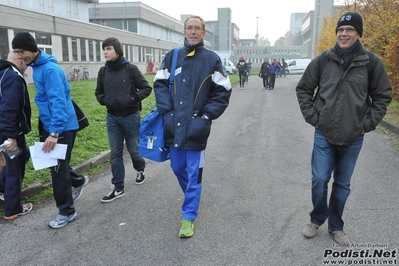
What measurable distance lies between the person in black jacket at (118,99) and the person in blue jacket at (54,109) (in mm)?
686

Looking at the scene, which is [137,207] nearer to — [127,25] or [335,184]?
[335,184]

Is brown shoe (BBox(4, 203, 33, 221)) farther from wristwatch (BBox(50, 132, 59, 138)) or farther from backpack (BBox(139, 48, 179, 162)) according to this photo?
backpack (BBox(139, 48, 179, 162))

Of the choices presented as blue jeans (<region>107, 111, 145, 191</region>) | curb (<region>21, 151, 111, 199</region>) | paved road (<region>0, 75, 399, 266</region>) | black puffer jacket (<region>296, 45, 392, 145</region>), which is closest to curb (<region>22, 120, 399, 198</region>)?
curb (<region>21, 151, 111, 199</region>)

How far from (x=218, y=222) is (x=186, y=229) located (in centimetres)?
47

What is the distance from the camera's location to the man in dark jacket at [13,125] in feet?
12.2

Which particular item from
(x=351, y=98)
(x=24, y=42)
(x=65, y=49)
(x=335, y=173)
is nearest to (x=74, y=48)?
(x=65, y=49)

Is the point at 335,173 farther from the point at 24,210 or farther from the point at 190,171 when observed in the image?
the point at 24,210

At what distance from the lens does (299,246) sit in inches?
136

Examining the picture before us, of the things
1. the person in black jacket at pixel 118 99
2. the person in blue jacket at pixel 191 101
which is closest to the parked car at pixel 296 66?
the person in black jacket at pixel 118 99

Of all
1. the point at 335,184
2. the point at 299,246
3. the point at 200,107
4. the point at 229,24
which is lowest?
the point at 299,246

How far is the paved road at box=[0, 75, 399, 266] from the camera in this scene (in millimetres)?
3340

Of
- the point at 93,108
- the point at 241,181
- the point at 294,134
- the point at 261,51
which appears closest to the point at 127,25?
the point at 93,108

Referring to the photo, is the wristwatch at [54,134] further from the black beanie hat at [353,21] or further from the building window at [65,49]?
the building window at [65,49]

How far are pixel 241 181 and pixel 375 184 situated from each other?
77.0 inches
